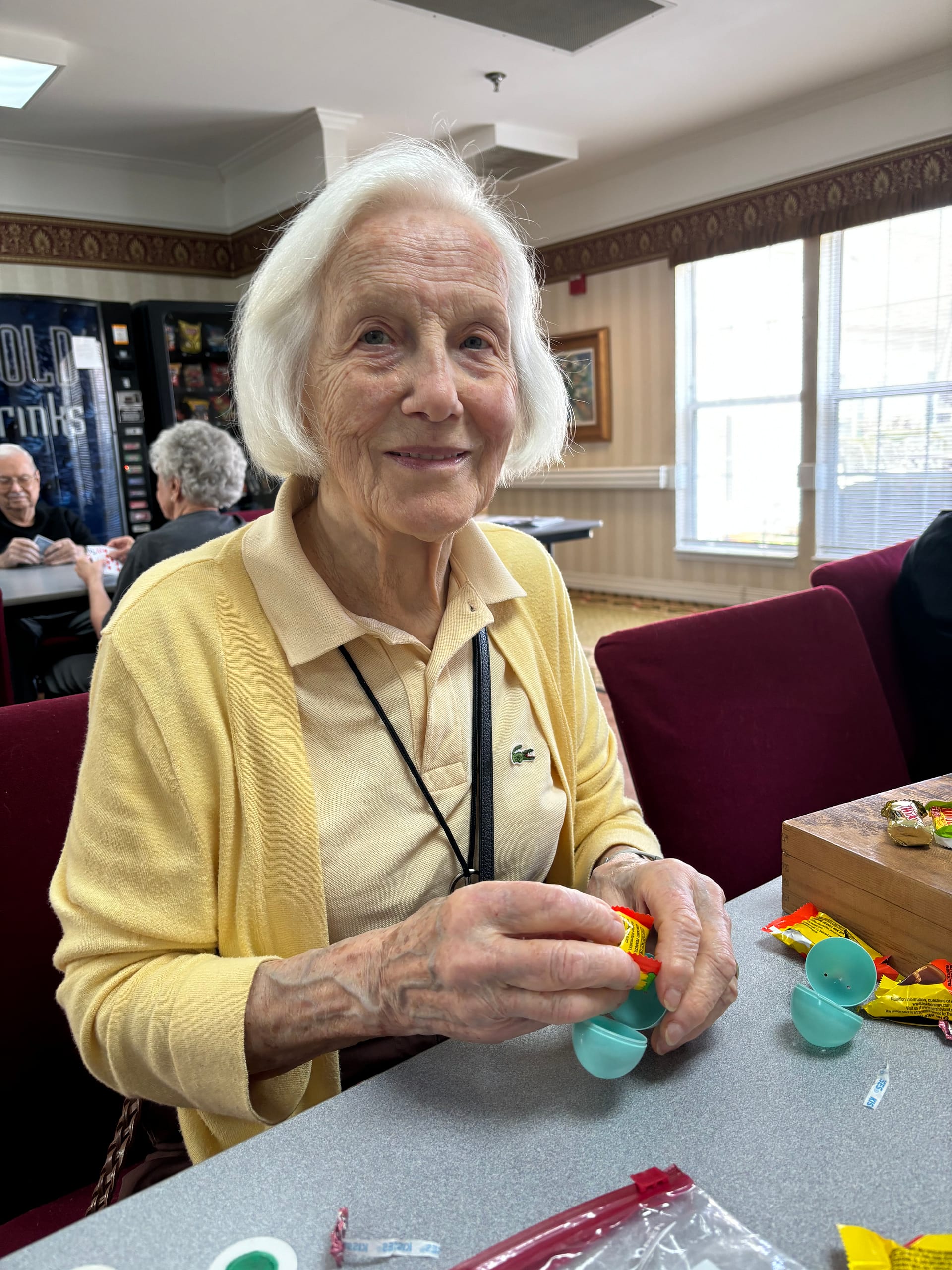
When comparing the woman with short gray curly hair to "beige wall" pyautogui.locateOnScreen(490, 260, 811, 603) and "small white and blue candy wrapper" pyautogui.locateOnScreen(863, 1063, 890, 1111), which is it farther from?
"beige wall" pyautogui.locateOnScreen(490, 260, 811, 603)

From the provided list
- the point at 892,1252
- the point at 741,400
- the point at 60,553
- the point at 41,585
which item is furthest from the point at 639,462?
the point at 892,1252

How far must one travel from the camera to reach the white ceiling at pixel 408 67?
12.9 feet

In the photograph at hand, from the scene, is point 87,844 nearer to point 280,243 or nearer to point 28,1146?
point 28,1146

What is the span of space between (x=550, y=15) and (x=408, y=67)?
3.28 ft

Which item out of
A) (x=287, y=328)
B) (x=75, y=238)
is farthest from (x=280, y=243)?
(x=75, y=238)

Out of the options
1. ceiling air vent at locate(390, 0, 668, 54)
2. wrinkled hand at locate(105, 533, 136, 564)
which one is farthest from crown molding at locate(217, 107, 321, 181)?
wrinkled hand at locate(105, 533, 136, 564)

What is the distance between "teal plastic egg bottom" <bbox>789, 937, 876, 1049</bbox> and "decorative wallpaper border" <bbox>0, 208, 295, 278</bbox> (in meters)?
5.61

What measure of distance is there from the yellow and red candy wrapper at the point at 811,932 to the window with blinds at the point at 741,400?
17.2 ft

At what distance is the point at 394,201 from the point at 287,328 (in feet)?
0.58

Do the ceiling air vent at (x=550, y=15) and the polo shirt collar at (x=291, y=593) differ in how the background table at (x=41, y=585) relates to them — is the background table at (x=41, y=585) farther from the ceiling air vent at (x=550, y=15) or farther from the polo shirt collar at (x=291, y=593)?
the ceiling air vent at (x=550, y=15)

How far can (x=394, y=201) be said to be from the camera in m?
0.95

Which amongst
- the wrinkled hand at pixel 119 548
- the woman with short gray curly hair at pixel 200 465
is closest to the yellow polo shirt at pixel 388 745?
the woman with short gray curly hair at pixel 200 465

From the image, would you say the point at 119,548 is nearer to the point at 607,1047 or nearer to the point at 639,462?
the point at 607,1047

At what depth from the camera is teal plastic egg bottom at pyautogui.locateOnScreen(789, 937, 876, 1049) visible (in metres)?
0.72
